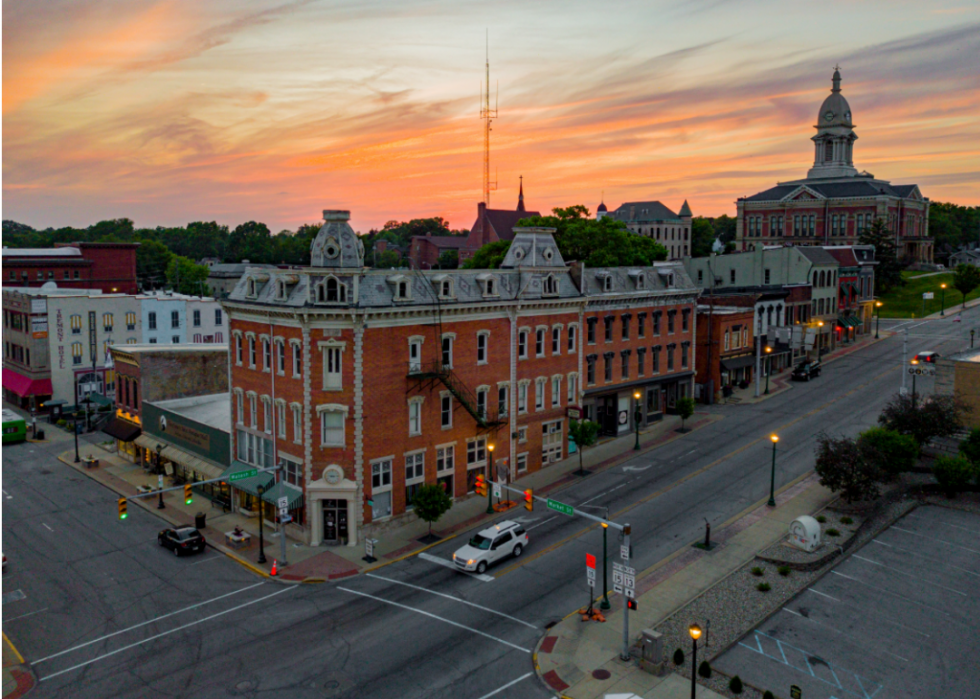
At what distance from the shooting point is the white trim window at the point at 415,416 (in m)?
39.7

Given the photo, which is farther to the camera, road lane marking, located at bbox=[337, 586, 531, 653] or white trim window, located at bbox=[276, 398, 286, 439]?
white trim window, located at bbox=[276, 398, 286, 439]

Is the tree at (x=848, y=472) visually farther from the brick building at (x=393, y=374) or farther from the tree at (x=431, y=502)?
the tree at (x=431, y=502)

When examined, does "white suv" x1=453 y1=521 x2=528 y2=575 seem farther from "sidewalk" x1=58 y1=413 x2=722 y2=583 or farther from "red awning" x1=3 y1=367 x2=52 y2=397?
"red awning" x1=3 y1=367 x2=52 y2=397

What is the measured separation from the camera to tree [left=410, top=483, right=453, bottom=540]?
36719mm

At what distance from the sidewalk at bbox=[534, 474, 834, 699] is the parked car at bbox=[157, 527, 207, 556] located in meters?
19.3

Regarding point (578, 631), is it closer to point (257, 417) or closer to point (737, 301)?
point (257, 417)

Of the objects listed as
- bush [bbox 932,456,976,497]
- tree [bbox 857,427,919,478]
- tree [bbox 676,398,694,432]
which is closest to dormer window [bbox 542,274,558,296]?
tree [bbox 676,398,694,432]

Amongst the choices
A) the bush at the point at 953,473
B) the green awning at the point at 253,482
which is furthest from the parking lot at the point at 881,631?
the green awning at the point at 253,482

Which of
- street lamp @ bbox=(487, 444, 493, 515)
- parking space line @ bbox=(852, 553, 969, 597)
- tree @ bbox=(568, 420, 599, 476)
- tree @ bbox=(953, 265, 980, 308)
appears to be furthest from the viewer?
tree @ bbox=(953, 265, 980, 308)

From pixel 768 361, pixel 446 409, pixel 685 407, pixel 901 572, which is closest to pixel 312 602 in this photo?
pixel 446 409

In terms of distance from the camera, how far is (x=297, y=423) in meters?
37.8

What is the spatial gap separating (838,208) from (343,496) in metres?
122

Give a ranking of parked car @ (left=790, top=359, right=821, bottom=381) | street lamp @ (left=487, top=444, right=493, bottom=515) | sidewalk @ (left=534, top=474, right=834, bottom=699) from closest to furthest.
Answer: sidewalk @ (left=534, top=474, right=834, bottom=699), street lamp @ (left=487, top=444, right=493, bottom=515), parked car @ (left=790, top=359, right=821, bottom=381)

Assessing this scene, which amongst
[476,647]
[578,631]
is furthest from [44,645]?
[578,631]
